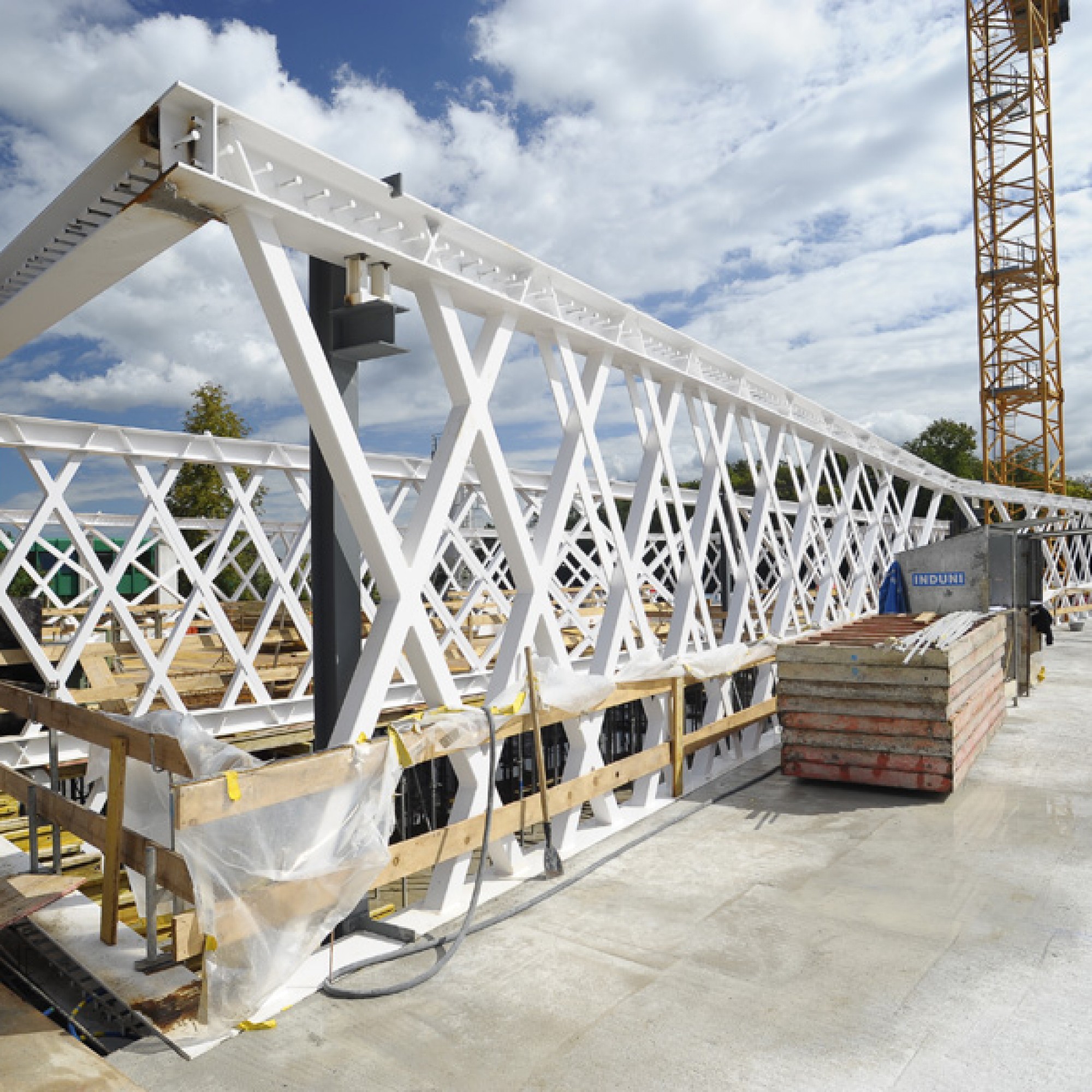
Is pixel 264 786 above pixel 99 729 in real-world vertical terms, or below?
below

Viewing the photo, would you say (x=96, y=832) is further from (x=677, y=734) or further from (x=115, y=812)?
(x=677, y=734)

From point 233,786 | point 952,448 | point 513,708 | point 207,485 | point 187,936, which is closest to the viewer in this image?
point 233,786

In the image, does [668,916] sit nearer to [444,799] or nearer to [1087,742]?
[1087,742]

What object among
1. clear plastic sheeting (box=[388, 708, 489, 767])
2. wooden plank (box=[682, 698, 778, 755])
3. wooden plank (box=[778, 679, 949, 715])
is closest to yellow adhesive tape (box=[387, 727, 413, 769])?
clear plastic sheeting (box=[388, 708, 489, 767])

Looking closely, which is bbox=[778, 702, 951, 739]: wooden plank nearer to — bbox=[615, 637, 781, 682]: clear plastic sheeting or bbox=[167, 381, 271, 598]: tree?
bbox=[615, 637, 781, 682]: clear plastic sheeting

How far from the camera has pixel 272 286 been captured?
13.4ft

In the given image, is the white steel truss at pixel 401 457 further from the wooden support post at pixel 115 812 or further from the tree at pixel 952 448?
the tree at pixel 952 448

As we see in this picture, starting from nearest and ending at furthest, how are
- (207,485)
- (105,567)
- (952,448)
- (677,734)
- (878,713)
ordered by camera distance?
(677,734) → (878,713) → (207,485) → (105,567) → (952,448)

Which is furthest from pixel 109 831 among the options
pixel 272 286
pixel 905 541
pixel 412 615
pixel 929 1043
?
pixel 905 541

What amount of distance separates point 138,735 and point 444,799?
9381mm

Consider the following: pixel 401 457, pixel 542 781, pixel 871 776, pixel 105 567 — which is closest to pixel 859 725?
pixel 871 776

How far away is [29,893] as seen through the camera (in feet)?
14.6

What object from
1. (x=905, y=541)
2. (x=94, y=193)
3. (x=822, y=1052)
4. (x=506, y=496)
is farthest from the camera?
(x=905, y=541)

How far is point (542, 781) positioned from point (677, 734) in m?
2.24
